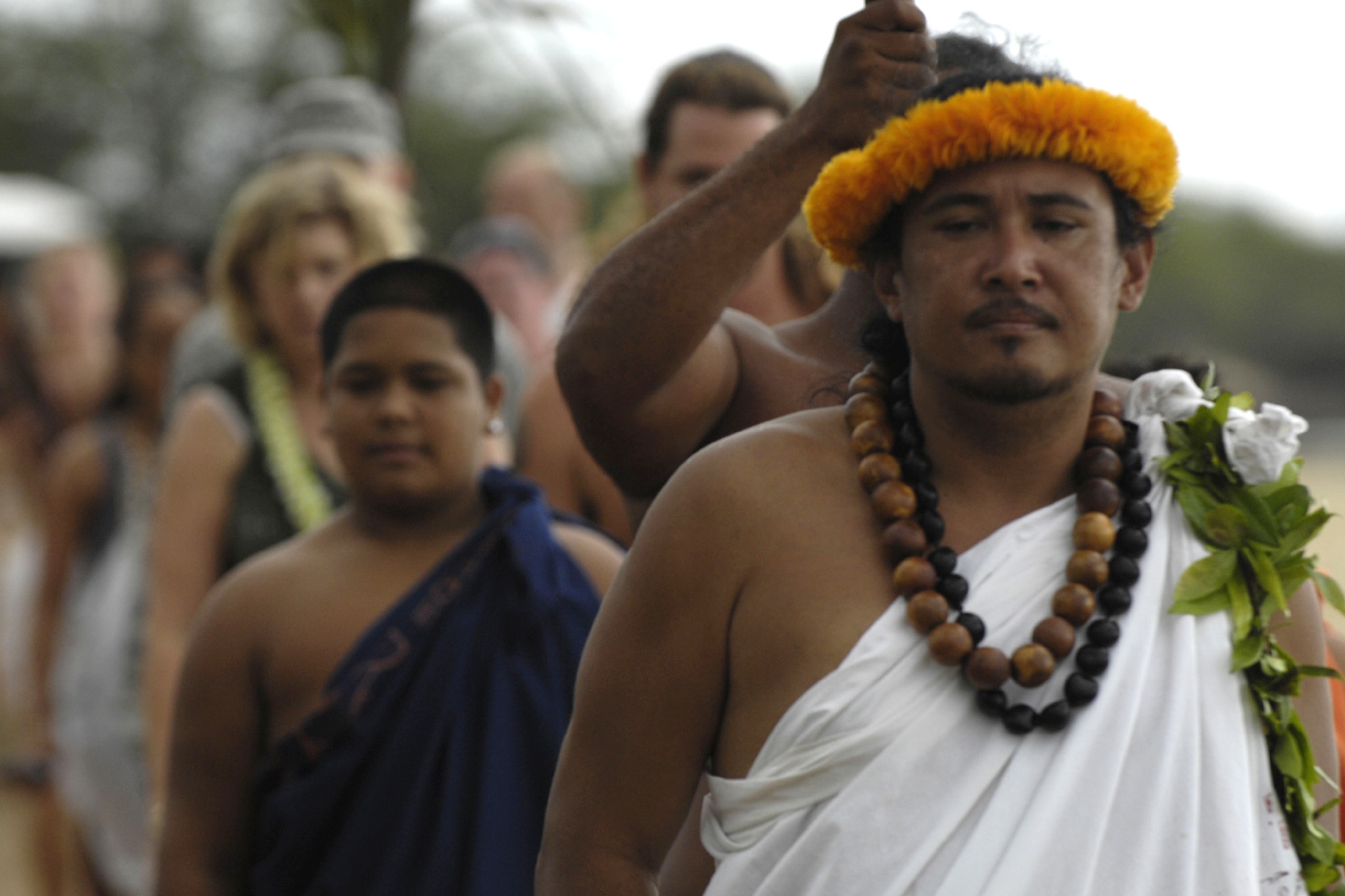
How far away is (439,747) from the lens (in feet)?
11.2

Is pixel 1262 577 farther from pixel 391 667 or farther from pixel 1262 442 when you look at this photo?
pixel 391 667

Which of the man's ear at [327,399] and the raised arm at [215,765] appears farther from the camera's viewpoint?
the man's ear at [327,399]

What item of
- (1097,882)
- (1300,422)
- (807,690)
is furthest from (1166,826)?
(1300,422)

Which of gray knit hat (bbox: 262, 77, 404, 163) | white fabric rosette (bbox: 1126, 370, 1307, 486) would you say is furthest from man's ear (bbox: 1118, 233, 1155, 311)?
gray knit hat (bbox: 262, 77, 404, 163)

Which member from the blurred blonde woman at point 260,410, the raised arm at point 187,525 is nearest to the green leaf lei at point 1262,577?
the blurred blonde woman at point 260,410

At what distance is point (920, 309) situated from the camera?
2.44m

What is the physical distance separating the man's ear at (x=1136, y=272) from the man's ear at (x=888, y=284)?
1.06ft

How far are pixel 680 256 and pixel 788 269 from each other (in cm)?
131

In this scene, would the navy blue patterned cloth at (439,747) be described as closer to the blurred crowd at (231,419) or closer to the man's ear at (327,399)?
the man's ear at (327,399)

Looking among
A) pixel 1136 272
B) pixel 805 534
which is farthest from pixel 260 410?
pixel 1136 272

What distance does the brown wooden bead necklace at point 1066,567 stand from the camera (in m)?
2.30

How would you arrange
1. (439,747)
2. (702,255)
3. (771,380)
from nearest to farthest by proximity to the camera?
(702,255) → (771,380) → (439,747)

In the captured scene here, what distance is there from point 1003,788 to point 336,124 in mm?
4091

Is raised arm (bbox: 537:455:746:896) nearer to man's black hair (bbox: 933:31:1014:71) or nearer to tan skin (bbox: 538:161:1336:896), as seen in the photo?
tan skin (bbox: 538:161:1336:896)
